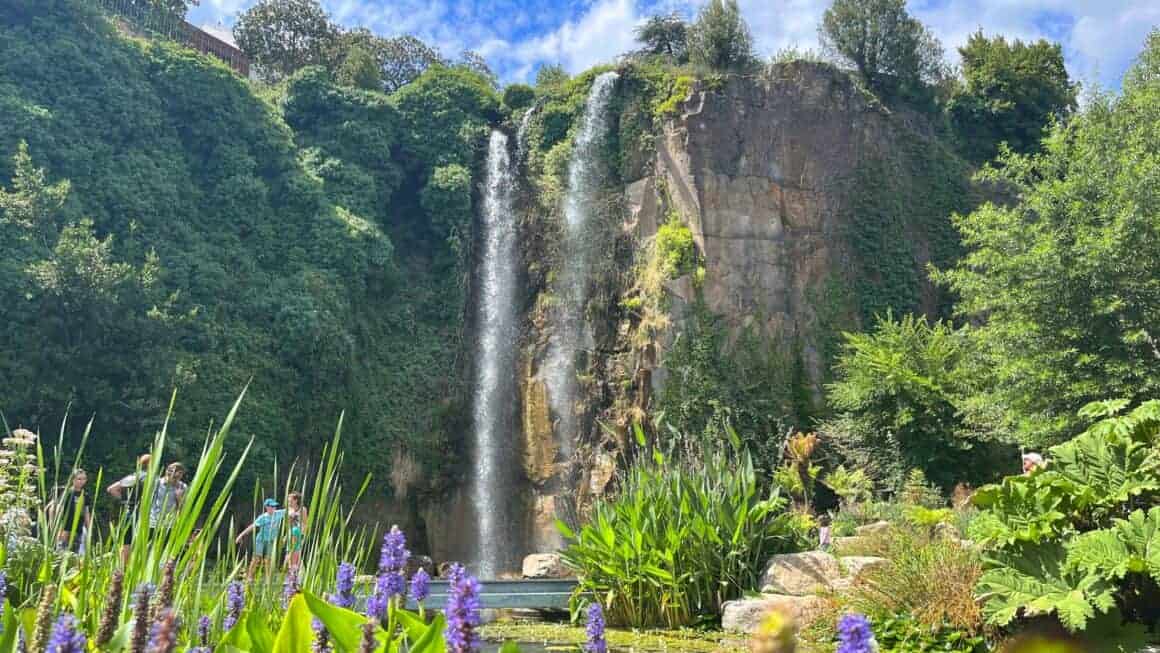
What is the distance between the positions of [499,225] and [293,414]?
7241 mm

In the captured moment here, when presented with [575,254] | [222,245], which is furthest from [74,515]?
[575,254]

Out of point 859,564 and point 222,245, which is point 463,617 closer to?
point 859,564

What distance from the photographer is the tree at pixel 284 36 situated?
27609mm

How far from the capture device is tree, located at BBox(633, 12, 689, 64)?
2438 centimetres

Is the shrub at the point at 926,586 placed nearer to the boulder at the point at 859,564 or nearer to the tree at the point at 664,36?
the boulder at the point at 859,564

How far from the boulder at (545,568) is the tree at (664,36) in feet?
50.1

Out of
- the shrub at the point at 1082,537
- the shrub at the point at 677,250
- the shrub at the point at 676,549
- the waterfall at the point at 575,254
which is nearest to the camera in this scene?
the shrub at the point at 1082,537

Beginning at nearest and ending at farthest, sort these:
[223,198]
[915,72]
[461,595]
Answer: [461,595] → [223,198] → [915,72]

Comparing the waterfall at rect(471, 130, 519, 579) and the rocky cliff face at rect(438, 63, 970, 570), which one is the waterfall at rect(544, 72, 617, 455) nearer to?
the rocky cliff face at rect(438, 63, 970, 570)

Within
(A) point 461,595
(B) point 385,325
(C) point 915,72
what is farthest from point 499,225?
(A) point 461,595

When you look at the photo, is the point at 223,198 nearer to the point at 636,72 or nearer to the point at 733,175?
the point at 636,72

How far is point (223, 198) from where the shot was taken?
19.6 m

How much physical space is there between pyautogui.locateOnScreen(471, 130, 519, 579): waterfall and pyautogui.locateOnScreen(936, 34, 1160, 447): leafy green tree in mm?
9994

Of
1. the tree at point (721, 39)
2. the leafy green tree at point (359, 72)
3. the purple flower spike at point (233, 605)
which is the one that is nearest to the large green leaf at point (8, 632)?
the purple flower spike at point (233, 605)
